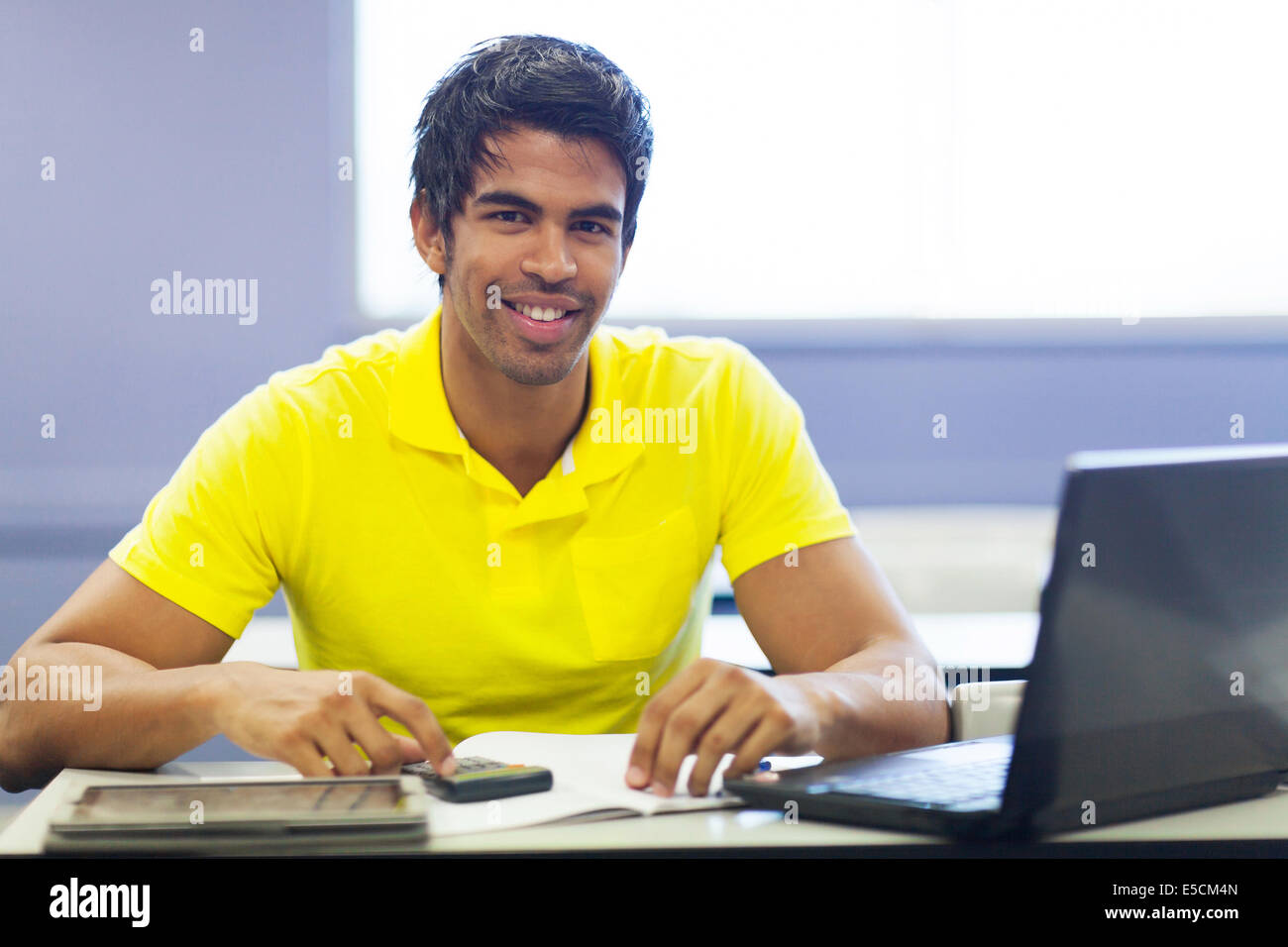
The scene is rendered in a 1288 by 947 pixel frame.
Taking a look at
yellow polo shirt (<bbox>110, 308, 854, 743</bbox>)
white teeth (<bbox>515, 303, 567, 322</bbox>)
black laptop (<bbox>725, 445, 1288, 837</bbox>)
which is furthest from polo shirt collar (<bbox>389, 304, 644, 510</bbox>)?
black laptop (<bbox>725, 445, 1288, 837</bbox>)

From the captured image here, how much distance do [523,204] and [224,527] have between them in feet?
1.59

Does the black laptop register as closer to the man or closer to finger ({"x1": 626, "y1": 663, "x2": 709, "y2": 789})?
finger ({"x1": 626, "y1": 663, "x2": 709, "y2": 789})

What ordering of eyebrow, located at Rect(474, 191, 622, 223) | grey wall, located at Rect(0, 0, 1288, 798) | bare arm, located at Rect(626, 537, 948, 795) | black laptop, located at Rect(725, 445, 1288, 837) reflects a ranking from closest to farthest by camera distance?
black laptop, located at Rect(725, 445, 1288, 837), bare arm, located at Rect(626, 537, 948, 795), eyebrow, located at Rect(474, 191, 622, 223), grey wall, located at Rect(0, 0, 1288, 798)

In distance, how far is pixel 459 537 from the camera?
135 centimetres

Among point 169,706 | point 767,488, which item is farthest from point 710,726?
point 767,488

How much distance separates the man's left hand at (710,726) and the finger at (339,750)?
0.21 metres

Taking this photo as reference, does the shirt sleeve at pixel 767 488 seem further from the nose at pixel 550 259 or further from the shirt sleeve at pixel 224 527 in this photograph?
the shirt sleeve at pixel 224 527

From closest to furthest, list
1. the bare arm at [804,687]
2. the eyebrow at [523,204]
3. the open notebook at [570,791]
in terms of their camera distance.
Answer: the open notebook at [570,791] < the bare arm at [804,687] < the eyebrow at [523,204]

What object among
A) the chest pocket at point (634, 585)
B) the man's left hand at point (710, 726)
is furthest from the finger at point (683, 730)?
the chest pocket at point (634, 585)

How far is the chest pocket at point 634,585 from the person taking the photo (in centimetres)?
137

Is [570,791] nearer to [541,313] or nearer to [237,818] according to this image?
[237,818]

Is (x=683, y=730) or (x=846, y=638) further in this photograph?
(x=846, y=638)

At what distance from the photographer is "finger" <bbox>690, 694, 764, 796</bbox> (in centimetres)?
85
